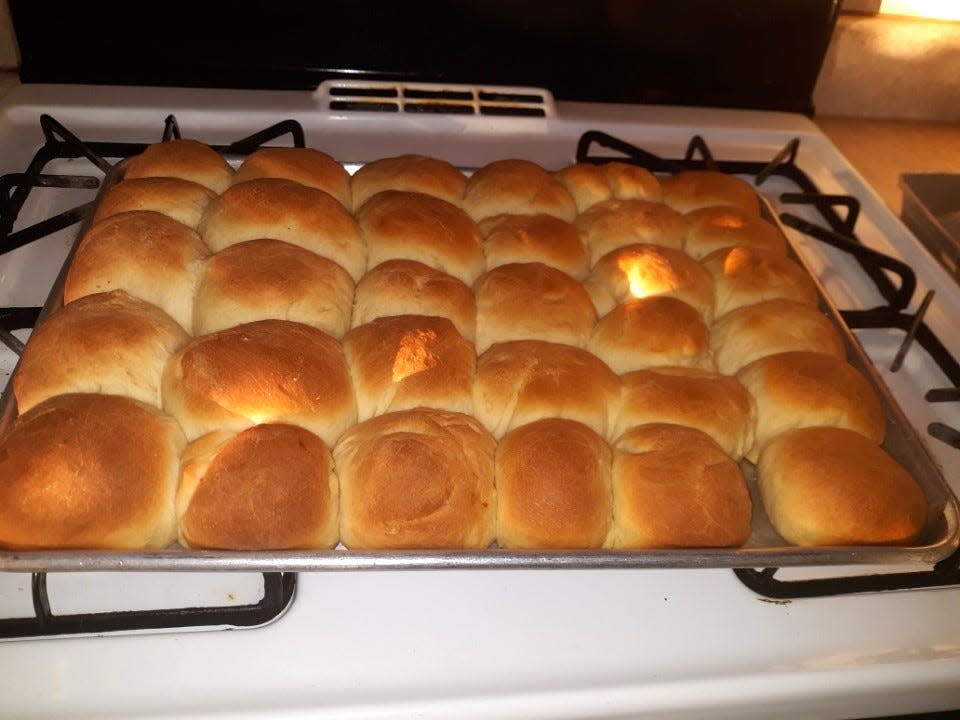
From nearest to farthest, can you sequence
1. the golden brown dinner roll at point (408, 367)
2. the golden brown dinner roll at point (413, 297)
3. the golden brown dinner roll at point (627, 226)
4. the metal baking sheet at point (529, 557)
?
1. the metal baking sheet at point (529, 557)
2. the golden brown dinner roll at point (408, 367)
3. the golden brown dinner roll at point (413, 297)
4. the golden brown dinner roll at point (627, 226)

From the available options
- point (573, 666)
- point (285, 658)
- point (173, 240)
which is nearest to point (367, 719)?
point (285, 658)

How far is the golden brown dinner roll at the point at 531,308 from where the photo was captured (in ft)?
3.84

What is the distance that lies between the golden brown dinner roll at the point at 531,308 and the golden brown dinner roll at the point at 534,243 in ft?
0.20

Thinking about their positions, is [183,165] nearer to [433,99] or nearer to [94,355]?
[94,355]

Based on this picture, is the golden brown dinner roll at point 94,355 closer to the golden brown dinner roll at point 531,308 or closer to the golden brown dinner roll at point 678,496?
the golden brown dinner roll at point 531,308

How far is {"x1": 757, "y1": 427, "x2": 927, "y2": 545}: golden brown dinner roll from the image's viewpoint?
97 centimetres

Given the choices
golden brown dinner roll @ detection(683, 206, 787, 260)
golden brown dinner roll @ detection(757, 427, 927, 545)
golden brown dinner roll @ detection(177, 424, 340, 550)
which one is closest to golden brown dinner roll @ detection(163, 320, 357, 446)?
golden brown dinner roll @ detection(177, 424, 340, 550)

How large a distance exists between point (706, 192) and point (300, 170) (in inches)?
32.8

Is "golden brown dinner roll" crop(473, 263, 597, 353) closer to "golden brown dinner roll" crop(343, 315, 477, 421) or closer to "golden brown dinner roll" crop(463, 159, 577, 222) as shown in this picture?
"golden brown dinner roll" crop(343, 315, 477, 421)

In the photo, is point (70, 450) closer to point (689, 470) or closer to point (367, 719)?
point (367, 719)

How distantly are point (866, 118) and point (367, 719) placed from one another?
2.06 m

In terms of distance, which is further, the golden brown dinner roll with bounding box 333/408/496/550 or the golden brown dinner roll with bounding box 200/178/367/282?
the golden brown dinner roll with bounding box 200/178/367/282

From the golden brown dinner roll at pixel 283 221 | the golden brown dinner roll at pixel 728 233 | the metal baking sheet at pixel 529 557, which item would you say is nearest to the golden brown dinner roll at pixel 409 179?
the golden brown dinner roll at pixel 283 221

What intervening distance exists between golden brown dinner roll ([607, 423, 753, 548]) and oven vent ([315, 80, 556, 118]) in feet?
3.26
